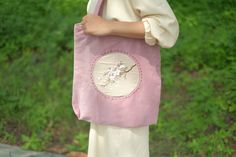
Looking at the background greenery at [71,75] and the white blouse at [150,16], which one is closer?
the white blouse at [150,16]

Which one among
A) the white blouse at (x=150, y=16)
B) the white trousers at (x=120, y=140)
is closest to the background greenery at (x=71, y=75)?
the white trousers at (x=120, y=140)

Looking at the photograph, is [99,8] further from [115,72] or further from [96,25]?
[115,72]

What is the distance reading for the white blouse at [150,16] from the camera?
6.70 feet

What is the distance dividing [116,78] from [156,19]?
0.29 metres

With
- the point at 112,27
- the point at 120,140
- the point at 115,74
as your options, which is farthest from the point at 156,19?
the point at 120,140

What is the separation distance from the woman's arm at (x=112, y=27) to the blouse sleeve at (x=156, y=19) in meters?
0.03

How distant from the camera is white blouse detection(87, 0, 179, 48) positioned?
204cm

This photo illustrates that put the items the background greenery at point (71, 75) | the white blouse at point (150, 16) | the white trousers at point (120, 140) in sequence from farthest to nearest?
the background greenery at point (71, 75) < the white trousers at point (120, 140) < the white blouse at point (150, 16)

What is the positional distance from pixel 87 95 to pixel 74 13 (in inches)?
138

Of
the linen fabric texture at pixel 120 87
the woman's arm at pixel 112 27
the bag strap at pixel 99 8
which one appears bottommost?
the linen fabric texture at pixel 120 87

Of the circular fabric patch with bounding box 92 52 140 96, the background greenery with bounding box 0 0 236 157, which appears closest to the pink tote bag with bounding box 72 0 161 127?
the circular fabric patch with bounding box 92 52 140 96

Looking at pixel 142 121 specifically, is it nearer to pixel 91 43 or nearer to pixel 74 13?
pixel 91 43

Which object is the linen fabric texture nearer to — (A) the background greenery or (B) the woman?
(B) the woman

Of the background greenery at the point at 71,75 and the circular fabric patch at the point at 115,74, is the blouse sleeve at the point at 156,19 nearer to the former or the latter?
the circular fabric patch at the point at 115,74
